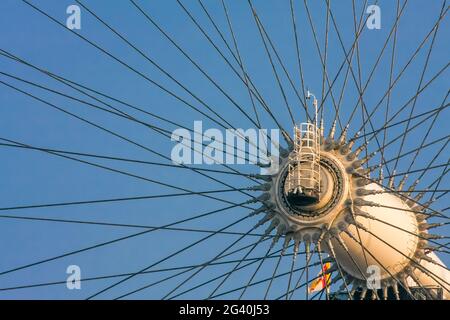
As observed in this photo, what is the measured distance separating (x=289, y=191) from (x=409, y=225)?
3061mm

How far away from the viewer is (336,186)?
25.2m

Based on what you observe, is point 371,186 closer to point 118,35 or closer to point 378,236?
point 378,236

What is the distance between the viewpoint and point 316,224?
82.1ft
